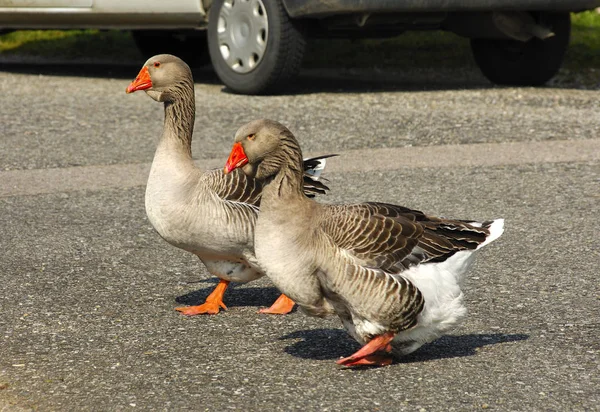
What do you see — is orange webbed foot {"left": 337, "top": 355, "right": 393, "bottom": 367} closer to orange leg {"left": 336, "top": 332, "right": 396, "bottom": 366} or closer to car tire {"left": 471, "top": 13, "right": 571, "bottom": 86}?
orange leg {"left": 336, "top": 332, "right": 396, "bottom": 366}

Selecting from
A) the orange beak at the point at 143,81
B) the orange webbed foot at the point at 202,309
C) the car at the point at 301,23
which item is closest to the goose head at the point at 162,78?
the orange beak at the point at 143,81

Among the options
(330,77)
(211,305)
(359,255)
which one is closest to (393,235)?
(359,255)

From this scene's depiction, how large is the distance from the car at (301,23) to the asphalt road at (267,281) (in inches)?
19.2

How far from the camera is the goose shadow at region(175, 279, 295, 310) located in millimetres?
6129

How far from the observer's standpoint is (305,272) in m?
4.64

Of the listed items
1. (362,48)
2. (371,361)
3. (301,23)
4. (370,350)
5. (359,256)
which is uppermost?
(301,23)

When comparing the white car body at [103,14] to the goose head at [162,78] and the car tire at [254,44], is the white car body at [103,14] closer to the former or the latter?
the car tire at [254,44]

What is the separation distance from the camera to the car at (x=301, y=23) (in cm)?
1104

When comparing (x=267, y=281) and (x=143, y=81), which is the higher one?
(x=143, y=81)

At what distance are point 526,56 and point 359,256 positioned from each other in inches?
336

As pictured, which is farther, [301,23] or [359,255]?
[301,23]

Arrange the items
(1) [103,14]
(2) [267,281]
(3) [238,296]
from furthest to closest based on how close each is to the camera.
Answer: (1) [103,14] < (2) [267,281] < (3) [238,296]

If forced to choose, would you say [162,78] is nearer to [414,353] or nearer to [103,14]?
[414,353]

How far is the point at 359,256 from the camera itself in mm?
4676
